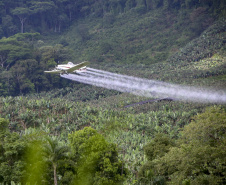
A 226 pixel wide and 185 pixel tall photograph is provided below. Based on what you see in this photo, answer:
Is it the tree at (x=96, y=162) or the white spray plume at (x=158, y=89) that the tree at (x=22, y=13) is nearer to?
the white spray plume at (x=158, y=89)

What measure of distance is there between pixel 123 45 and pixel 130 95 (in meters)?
32.5

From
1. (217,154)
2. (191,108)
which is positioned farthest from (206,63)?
(217,154)

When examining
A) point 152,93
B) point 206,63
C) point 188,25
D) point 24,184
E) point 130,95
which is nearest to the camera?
point 24,184

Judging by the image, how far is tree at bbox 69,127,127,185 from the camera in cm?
2214

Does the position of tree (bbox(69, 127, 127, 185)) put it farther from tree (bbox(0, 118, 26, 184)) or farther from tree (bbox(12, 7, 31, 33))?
tree (bbox(12, 7, 31, 33))

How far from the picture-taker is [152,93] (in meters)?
52.2

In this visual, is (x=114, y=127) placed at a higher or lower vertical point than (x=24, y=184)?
lower

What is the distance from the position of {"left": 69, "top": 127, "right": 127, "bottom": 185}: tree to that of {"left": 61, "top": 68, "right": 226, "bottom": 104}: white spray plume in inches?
1025

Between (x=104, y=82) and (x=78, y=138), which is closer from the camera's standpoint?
(x=78, y=138)

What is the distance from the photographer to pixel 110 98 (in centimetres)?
5756

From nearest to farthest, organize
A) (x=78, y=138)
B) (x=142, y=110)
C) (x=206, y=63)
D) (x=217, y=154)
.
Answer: (x=217, y=154) → (x=78, y=138) → (x=142, y=110) → (x=206, y=63)

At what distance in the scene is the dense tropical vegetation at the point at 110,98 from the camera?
21.8 m

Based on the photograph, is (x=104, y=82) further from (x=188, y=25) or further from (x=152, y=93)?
(x=188, y=25)

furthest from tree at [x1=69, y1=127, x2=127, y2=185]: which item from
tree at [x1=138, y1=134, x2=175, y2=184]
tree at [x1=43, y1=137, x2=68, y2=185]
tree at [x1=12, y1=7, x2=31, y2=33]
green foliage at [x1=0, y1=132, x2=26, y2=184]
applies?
tree at [x1=12, y1=7, x2=31, y2=33]
